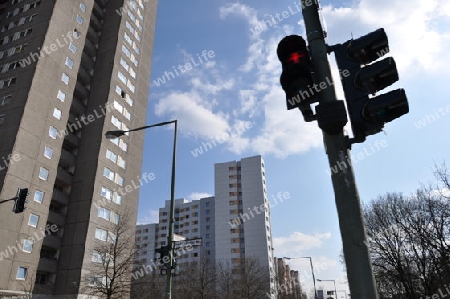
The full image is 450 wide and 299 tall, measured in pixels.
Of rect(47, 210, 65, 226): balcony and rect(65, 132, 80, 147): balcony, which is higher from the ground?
rect(65, 132, 80, 147): balcony

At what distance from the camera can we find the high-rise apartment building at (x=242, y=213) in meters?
89.6

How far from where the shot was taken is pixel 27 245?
1320 inches

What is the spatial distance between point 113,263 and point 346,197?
36210 millimetres

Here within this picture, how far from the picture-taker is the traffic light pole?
7.16 ft

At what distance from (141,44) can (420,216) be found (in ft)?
162

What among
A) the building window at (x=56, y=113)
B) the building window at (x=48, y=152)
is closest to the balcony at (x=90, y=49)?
the building window at (x=56, y=113)

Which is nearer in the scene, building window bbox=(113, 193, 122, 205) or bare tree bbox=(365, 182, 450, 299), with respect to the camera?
bare tree bbox=(365, 182, 450, 299)

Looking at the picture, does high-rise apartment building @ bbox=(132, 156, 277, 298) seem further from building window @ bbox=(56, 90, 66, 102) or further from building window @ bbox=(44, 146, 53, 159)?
building window @ bbox=(56, 90, 66, 102)

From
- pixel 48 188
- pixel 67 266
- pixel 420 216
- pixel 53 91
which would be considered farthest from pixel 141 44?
pixel 420 216

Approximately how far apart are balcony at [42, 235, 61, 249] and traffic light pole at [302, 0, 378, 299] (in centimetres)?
4070

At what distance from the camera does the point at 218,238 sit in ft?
309

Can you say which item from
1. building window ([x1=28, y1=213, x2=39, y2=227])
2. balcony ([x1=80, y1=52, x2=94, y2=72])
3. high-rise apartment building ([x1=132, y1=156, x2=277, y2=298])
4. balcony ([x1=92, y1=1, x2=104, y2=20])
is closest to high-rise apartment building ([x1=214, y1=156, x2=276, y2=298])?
high-rise apartment building ([x1=132, y1=156, x2=277, y2=298])

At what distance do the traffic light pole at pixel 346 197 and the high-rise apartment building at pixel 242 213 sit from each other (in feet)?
289

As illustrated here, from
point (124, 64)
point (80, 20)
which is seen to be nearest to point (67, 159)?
point (124, 64)
